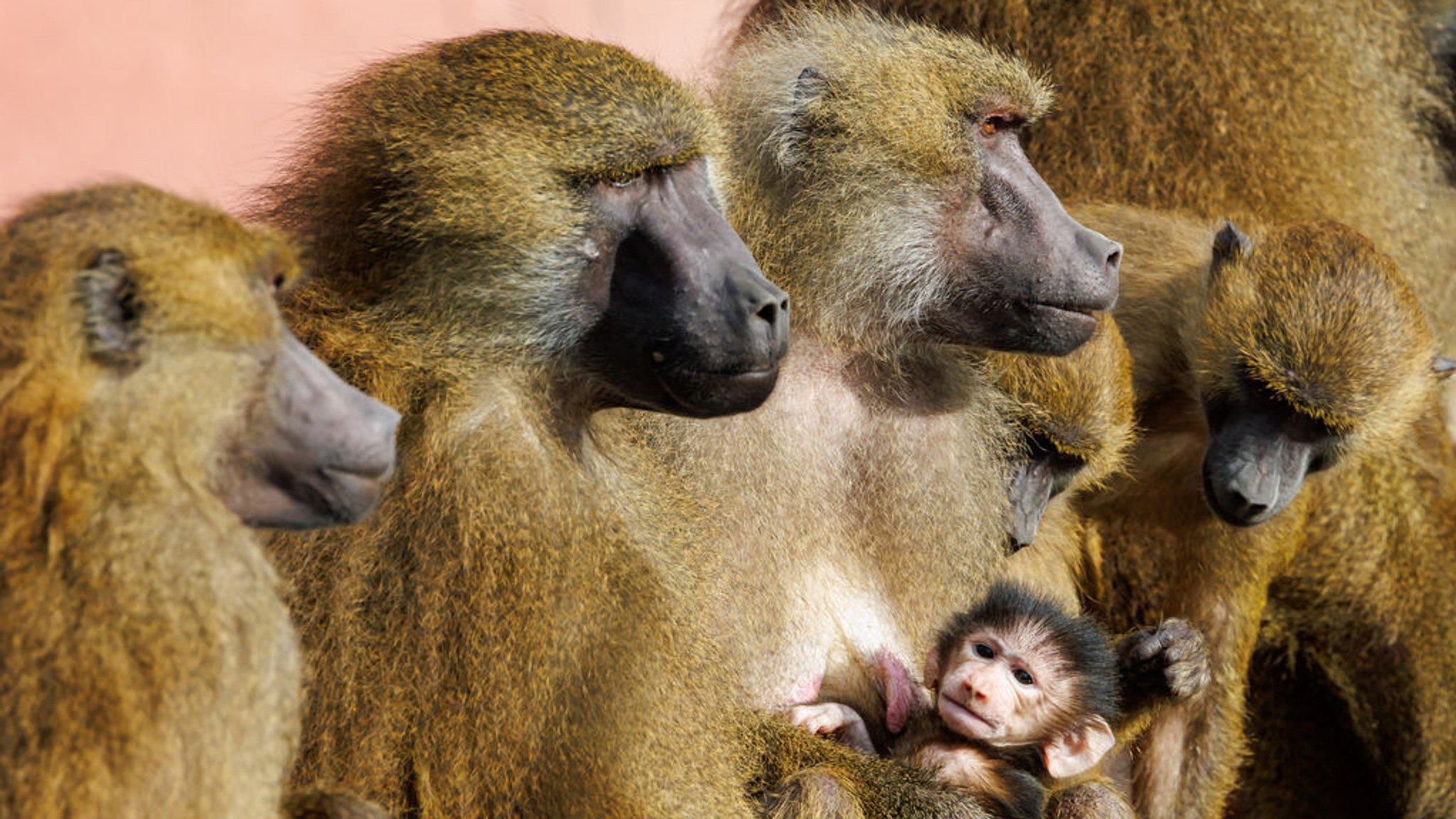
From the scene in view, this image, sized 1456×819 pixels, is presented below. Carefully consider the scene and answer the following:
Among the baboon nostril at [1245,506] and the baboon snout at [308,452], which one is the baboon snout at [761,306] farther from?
the baboon nostril at [1245,506]

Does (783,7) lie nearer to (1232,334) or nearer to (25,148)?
(1232,334)

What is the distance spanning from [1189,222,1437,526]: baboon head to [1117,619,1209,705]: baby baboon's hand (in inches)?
8.9

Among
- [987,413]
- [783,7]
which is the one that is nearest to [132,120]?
[783,7]

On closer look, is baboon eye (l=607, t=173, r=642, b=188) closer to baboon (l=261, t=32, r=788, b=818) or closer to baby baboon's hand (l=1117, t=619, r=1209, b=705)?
baboon (l=261, t=32, r=788, b=818)

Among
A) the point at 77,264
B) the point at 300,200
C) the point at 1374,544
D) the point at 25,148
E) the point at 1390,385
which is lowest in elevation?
the point at 1374,544

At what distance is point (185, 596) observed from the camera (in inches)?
67.9

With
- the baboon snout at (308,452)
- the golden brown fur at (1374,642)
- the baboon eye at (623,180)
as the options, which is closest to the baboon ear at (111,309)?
the baboon snout at (308,452)

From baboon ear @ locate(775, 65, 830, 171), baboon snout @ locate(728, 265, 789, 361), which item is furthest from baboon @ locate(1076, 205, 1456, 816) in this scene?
baboon snout @ locate(728, 265, 789, 361)

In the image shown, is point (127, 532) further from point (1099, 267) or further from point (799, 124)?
point (1099, 267)

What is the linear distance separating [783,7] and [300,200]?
50.2 inches

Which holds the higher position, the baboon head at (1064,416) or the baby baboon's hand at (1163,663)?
the baboon head at (1064,416)

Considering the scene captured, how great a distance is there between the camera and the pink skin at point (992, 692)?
8.93ft

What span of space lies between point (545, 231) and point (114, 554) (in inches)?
30.0

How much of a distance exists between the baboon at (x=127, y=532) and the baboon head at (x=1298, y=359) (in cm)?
183
